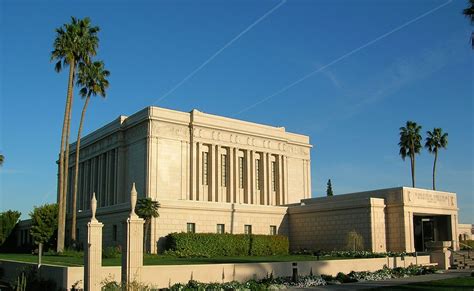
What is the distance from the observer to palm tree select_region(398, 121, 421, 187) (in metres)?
58.2

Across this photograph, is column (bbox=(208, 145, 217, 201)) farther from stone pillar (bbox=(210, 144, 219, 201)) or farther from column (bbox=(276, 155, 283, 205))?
column (bbox=(276, 155, 283, 205))

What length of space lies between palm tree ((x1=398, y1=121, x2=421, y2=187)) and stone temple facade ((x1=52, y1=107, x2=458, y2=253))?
10.8 metres

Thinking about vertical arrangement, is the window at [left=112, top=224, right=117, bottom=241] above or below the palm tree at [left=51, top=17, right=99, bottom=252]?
below

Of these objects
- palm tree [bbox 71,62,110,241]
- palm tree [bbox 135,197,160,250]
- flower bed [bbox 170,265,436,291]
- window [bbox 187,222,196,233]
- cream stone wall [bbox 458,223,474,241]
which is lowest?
flower bed [bbox 170,265,436,291]

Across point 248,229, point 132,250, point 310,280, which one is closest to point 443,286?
point 310,280

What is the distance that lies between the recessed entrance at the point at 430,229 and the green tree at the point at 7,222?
42.5 metres

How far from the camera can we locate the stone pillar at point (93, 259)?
18.1 metres

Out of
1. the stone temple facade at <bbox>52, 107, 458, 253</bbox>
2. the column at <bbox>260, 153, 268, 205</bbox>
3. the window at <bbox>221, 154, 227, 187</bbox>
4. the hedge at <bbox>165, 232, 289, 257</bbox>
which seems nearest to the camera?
the hedge at <bbox>165, 232, 289, 257</bbox>

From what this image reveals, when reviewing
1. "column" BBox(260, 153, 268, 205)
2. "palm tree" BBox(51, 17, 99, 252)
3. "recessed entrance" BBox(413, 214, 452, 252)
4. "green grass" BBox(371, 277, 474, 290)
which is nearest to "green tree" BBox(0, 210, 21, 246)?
"palm tree" BBox(51, 17, 99, 252)

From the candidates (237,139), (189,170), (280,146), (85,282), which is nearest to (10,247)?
(189,170)

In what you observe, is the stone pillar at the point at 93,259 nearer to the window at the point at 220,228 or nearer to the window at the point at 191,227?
the window at the point at 191,227

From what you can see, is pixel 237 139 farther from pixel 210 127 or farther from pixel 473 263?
pixel 473 263

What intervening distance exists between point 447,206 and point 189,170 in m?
23.4

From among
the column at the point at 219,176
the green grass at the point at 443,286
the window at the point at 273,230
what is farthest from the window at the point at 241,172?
the green grass at the point at 443,286
